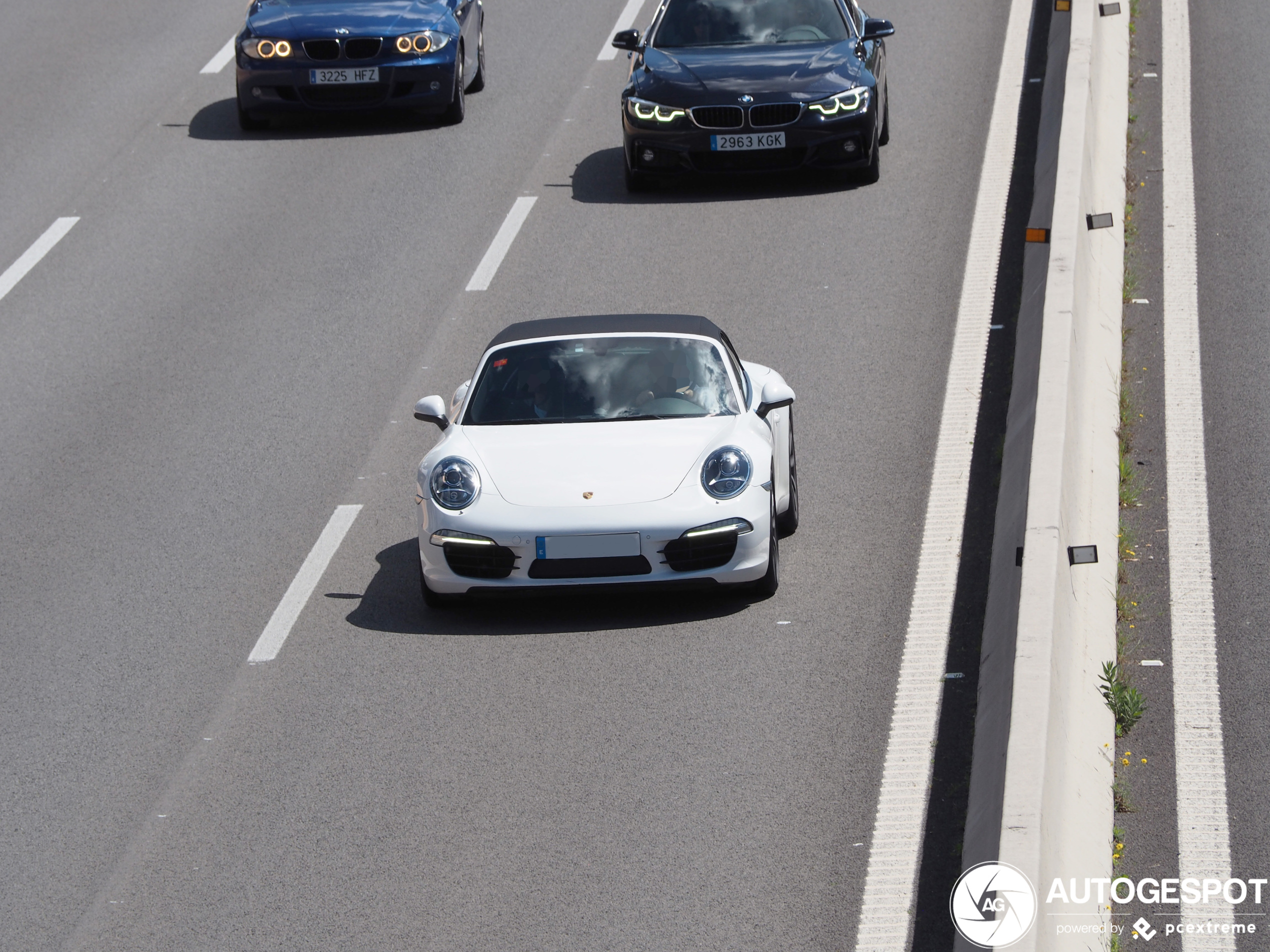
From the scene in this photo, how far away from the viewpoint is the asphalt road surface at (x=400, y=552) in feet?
21.7

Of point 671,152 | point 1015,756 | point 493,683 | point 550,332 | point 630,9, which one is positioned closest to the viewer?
point 1015,756

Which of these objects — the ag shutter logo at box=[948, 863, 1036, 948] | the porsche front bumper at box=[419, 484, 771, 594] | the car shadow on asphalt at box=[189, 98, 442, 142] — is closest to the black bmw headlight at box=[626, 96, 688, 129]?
the car shadow on asphalt at box=[189, 98, 442, 142]

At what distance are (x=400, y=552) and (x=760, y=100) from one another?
265 inches

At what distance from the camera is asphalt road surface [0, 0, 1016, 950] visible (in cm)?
661

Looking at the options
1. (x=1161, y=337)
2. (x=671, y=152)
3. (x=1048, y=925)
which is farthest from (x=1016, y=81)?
(x=1048, y=925)

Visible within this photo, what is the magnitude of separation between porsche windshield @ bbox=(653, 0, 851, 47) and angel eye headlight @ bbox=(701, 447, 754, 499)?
320 inches

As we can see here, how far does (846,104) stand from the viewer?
50.4 ft

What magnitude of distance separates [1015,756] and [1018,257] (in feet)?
27.5

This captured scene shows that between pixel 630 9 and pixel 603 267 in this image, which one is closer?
pixel 603 267

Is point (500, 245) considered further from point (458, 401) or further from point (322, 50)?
point (458, 401)

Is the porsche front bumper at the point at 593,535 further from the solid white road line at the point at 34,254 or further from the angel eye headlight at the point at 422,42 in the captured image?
the angel eye headlight at the point at 422,42

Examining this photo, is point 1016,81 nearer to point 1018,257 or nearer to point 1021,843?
point 1018,257

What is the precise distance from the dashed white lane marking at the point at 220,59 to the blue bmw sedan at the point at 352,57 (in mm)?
2753

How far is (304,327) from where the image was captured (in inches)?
533
